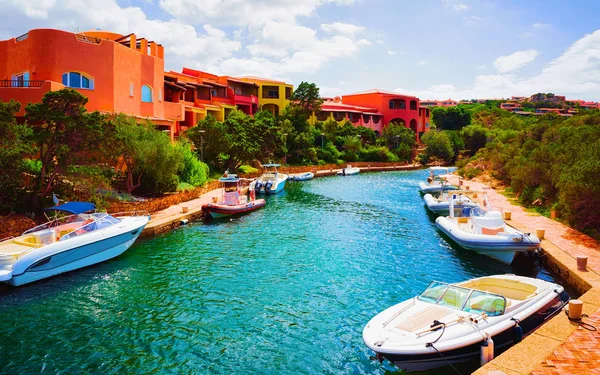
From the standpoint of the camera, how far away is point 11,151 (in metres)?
18.0

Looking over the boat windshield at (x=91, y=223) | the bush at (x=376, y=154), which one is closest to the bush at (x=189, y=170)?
the boat windshield at (x=91, y=223)

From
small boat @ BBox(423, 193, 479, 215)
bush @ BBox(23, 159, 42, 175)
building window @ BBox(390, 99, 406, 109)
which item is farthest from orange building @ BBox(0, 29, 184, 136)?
building window @ BBox(390, 99, 406, 109)

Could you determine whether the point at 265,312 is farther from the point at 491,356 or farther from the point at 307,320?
the point at 491,356

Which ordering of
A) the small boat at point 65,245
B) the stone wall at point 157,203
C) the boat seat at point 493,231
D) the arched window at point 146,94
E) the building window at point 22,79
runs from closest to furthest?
1. the small boat at point 65,245
2. the boat seat at point 493,231
3. the stone wall at point 157,203
4. the building window at point 22,79
5. the arched window at point 146,94

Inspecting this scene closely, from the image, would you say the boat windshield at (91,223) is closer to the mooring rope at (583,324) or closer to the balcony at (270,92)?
the mooring rope at (583,324)

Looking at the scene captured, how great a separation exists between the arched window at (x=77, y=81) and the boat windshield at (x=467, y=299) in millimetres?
26268

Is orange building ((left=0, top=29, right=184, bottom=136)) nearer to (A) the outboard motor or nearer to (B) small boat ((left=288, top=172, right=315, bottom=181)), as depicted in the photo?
(A) the outboard motor

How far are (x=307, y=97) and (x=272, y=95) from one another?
19.1 ft

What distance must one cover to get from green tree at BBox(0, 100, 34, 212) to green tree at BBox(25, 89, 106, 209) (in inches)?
31.3

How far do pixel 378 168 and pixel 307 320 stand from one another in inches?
2242

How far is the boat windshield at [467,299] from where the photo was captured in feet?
35.2

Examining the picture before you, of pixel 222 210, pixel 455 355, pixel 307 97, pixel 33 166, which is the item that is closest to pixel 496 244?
pixel 455 355

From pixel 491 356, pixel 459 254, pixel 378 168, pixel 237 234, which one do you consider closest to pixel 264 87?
pixel 378 168

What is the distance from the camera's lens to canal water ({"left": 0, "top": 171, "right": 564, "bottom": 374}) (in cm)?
1090
